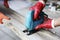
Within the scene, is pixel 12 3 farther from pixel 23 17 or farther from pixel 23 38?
pixel 23 38

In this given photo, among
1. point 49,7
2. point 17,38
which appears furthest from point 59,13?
point 17,38

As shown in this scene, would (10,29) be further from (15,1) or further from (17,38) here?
(15,1)

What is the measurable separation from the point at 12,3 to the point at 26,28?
285 millimetres

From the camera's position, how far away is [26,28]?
1.72 feet

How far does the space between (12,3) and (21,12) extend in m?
0.13

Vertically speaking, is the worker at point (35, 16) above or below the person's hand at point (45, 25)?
above

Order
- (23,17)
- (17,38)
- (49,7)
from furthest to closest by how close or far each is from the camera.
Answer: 1. (49,7)
2. (23,17)
3. (17,38)

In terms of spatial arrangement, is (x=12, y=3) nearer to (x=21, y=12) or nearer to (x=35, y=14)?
(x=21, y=12)

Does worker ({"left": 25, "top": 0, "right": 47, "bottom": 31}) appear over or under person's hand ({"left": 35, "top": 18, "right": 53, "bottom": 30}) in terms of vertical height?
over

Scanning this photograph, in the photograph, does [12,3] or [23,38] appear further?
[12,3]

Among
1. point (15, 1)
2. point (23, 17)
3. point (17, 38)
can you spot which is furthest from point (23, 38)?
point (15, 1)

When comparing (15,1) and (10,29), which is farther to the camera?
(15,1)

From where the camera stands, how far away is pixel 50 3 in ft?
2.53

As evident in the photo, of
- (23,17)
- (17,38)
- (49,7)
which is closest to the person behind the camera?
(17,38)
